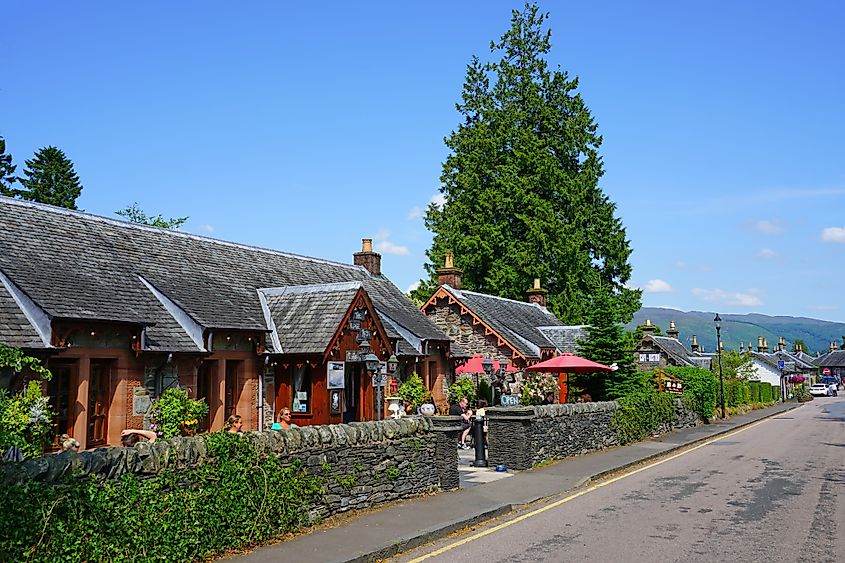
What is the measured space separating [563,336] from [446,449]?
25498 mm

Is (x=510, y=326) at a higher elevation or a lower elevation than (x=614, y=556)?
higher

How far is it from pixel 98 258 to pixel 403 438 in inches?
399

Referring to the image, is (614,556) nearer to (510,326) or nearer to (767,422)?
(510,326)

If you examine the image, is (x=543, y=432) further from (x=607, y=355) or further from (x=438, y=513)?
(x=607, y=355)

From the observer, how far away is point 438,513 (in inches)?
484

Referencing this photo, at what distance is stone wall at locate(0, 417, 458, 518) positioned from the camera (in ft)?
25.8

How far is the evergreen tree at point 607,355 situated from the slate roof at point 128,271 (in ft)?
34.9

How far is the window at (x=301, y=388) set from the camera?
67.8 feet

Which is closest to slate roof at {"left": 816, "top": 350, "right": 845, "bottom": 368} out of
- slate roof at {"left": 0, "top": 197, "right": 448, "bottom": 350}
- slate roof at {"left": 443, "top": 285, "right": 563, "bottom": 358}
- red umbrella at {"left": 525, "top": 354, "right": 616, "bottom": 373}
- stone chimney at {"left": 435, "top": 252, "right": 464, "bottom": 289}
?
slate roof at {"left": 443, "top": 285, "right": 563, "bottom": 358}

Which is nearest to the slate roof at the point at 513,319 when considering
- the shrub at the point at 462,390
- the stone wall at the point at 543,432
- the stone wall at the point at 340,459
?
the shrub at the point at 462,390

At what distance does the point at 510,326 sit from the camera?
37312 millimetres

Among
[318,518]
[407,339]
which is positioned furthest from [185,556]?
[407,339]

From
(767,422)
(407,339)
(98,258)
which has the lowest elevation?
(767,422)

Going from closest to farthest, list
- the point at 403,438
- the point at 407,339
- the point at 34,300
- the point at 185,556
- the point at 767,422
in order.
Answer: the point at 185,556 → the point at 403,438 → the point at 34,300 → the point at 407,339 → the point at 767,422
